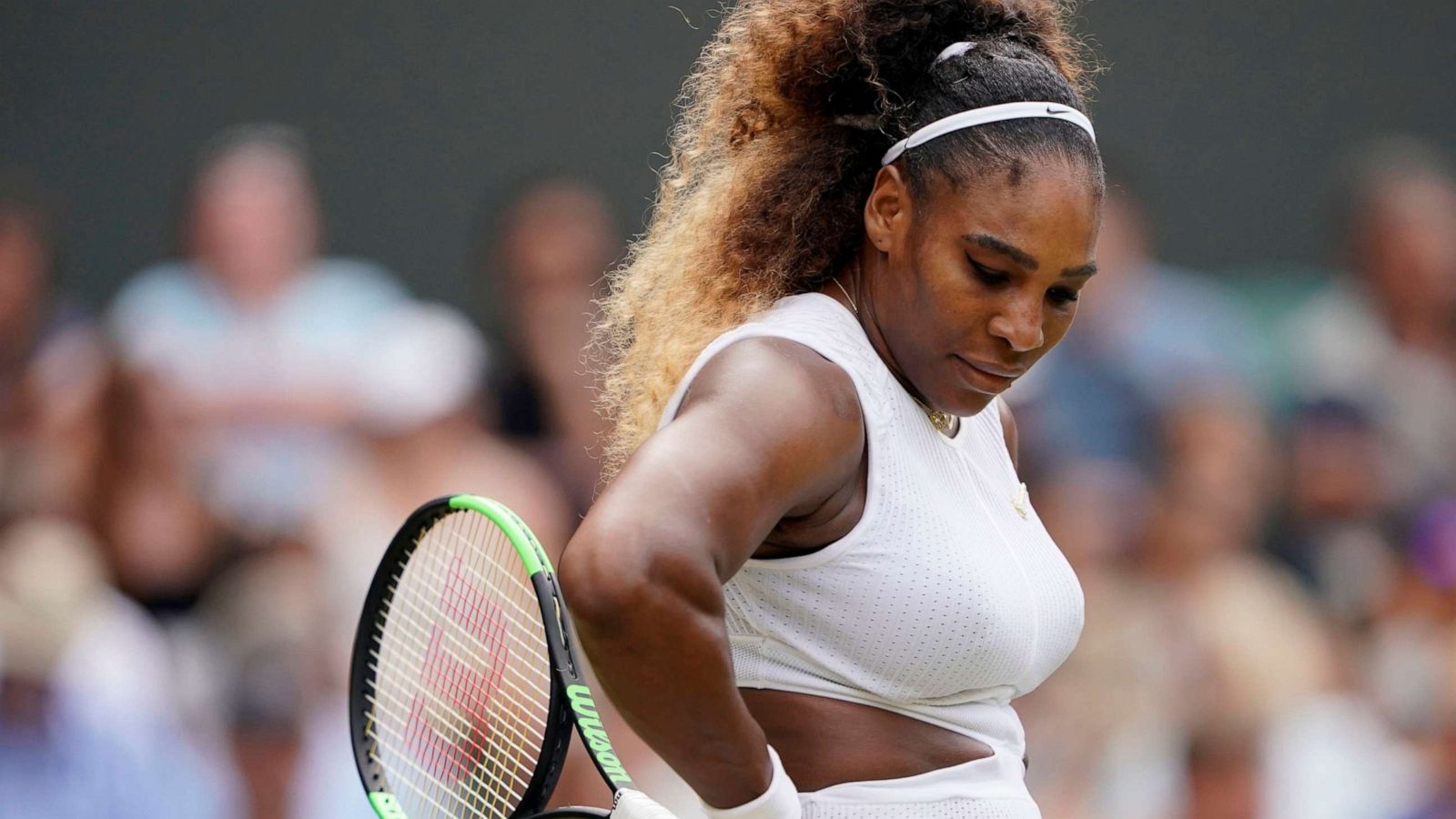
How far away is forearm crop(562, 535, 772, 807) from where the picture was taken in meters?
1.42

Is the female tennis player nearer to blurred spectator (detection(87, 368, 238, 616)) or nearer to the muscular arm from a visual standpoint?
the muscular arm

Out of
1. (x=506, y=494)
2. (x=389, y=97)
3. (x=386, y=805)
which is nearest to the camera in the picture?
(x=386, y=805)

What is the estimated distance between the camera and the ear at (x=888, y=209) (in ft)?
5.77

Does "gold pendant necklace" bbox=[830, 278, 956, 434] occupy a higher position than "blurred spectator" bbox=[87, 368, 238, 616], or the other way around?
"gold pendant necklace" bbox=[830, 278, 956, 434]

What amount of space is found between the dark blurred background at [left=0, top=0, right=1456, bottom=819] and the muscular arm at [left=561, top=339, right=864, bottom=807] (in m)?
2.32

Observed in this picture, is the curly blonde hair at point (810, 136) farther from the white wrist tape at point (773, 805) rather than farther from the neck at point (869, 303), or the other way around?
the white wrist tape at point (773, 805)

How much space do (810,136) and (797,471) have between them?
504 millimetres

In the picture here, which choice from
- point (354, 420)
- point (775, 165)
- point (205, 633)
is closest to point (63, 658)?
point (205, 633)

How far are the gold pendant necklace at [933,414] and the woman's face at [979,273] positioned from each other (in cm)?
1

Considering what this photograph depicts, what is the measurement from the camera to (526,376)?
14.1 feet

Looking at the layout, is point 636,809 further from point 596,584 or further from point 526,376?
point 526,376

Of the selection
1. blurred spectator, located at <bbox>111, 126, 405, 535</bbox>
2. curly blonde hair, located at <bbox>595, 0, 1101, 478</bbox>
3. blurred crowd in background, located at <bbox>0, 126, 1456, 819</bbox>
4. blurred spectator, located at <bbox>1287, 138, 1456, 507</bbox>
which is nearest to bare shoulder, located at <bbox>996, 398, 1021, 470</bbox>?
curly blonde hair, located at <bbox>595, 0, 1101, 478</bbox>

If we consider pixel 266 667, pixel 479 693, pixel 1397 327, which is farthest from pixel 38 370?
pixel 1397 327

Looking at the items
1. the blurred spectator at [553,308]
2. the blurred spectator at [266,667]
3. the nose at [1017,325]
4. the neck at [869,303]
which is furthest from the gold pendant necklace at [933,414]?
the blurred spectator at [266,667]
